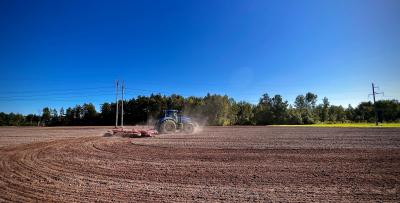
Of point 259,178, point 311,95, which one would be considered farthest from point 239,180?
point 311,95

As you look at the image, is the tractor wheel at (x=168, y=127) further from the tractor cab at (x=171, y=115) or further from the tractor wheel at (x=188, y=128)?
the tractor wheel at (x=188, y=128)

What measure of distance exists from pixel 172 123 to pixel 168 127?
487 millimetres

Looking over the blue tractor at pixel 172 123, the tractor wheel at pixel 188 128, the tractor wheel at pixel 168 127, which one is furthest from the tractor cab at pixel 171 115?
the tractor wheel at pixel 188 128

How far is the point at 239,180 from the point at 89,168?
5.21 m

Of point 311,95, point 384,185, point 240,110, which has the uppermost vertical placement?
point 311,95

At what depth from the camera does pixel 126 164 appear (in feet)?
33.3

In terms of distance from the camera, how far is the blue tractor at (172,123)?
75.5 ft

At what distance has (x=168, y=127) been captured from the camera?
23062 mm

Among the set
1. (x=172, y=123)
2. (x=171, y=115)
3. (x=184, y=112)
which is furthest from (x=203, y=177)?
(x=184, y=112)

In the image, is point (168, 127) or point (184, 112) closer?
point (168, 127)

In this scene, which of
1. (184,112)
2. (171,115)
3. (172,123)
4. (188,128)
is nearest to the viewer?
(172,123)

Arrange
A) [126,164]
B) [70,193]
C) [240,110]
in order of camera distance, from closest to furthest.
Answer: [70,193] < [126,164] < [240,110]

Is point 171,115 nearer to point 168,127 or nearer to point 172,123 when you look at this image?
point 172,123

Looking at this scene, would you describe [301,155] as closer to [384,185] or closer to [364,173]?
[364,173]
